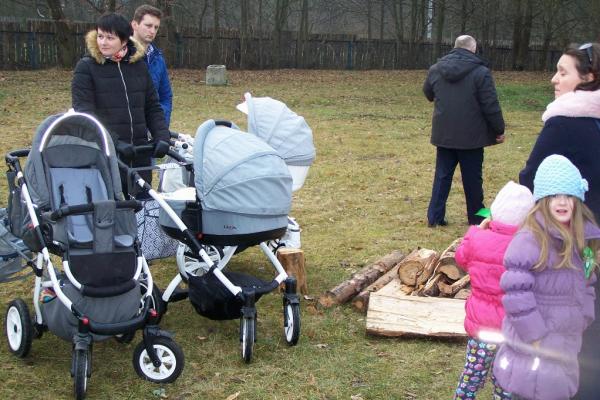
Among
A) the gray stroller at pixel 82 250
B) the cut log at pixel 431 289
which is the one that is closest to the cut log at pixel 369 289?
the cut log at pixel 431 289

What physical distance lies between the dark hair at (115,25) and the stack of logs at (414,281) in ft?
7.48

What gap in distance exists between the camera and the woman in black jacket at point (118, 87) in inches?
199

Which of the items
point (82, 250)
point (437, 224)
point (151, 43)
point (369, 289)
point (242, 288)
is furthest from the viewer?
point (437, 224)

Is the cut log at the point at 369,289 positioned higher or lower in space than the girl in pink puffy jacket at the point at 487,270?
lower

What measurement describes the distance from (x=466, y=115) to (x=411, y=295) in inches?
97.1

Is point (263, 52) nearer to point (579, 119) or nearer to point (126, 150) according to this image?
point (126, 150)

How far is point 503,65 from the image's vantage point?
107ft

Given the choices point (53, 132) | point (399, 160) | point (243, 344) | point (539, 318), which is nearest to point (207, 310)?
point (243, 344)

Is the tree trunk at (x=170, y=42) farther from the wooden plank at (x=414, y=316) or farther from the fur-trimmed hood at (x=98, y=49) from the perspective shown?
the wooden plank at (x=414, y=316)

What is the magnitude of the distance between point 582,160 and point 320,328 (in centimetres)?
215

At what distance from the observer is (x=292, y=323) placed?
463cm

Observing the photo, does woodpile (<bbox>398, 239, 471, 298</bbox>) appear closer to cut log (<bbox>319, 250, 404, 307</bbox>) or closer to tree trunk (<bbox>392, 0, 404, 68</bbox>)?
cut log (<bbox>319, 250, 404, 307</bbox>)

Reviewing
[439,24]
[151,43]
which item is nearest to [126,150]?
[151,43]

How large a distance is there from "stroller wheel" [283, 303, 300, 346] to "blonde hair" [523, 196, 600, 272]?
73.2 inches
